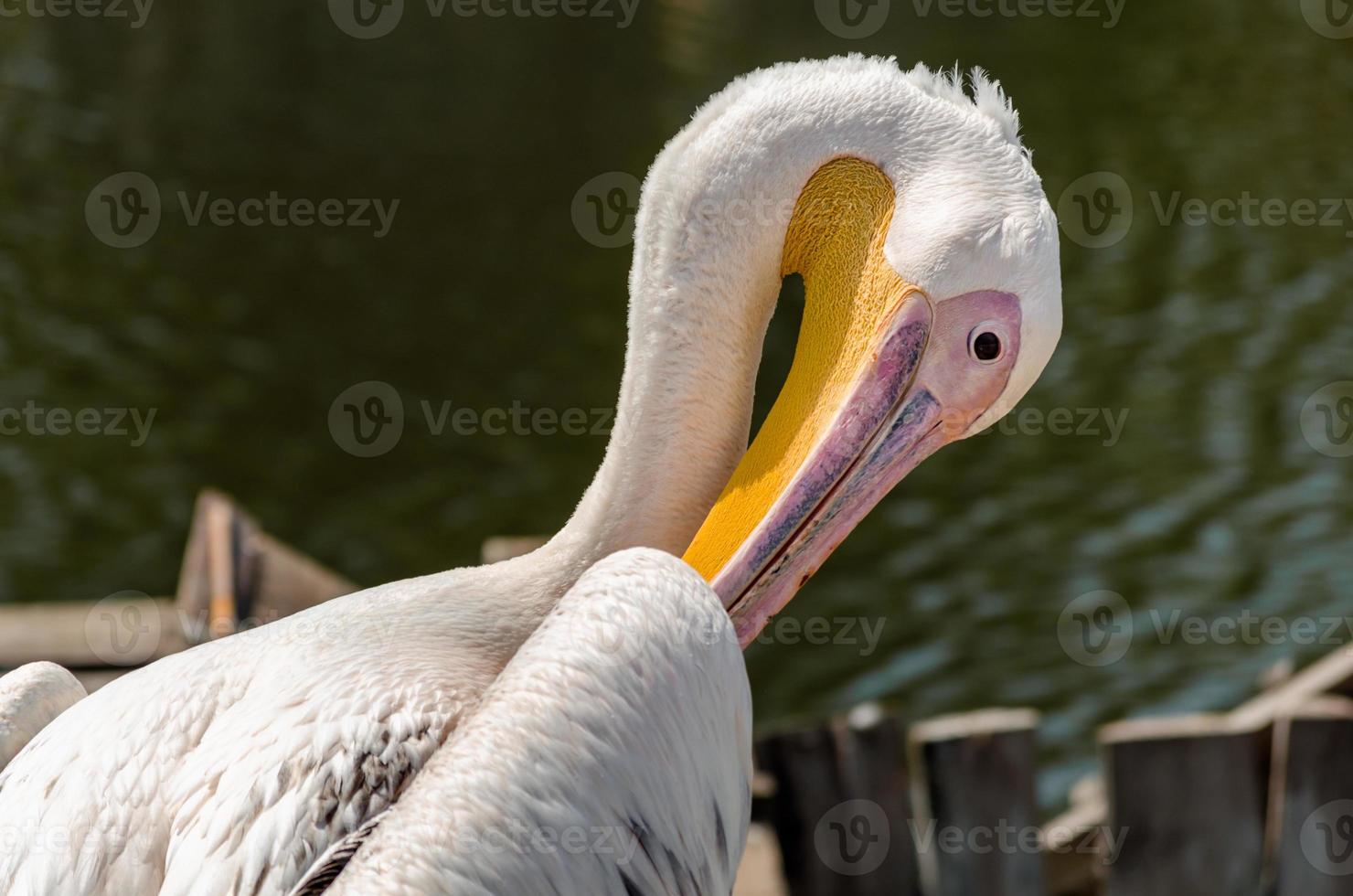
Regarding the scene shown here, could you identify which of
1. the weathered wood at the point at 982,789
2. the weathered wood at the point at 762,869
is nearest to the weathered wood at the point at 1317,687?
the weathered wood at the point at 982,789

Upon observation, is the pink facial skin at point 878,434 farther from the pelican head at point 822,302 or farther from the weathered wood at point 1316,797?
the weathered wood at point 1316,797

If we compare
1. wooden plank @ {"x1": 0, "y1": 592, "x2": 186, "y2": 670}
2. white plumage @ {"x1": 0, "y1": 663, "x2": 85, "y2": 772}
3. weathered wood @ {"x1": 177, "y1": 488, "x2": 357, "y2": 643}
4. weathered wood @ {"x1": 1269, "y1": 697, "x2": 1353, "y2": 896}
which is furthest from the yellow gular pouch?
weathered wood @ {"x1": 177, "y1": 488, "x2": 357, "y2": 643}

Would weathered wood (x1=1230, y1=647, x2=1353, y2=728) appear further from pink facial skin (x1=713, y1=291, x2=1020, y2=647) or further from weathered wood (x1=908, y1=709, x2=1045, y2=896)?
pink facial skin (x1=713, y1=291, x2=1020, y2=647)

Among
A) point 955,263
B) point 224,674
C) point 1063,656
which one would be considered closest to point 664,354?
point 955,263

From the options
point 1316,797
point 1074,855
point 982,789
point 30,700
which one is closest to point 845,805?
point 982,789

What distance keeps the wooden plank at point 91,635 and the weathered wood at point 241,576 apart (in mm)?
177

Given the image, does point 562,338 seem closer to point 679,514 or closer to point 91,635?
point 91,635

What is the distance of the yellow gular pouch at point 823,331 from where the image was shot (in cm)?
250

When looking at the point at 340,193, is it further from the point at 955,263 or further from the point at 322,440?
the point at 955,263

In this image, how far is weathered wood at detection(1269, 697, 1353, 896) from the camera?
4.55 meters

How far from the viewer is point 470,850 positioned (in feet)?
6.45

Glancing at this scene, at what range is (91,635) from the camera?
5.43m

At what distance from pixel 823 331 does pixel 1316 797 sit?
9.43 ft

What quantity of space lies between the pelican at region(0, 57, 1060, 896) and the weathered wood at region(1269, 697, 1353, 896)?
2.58 metres
